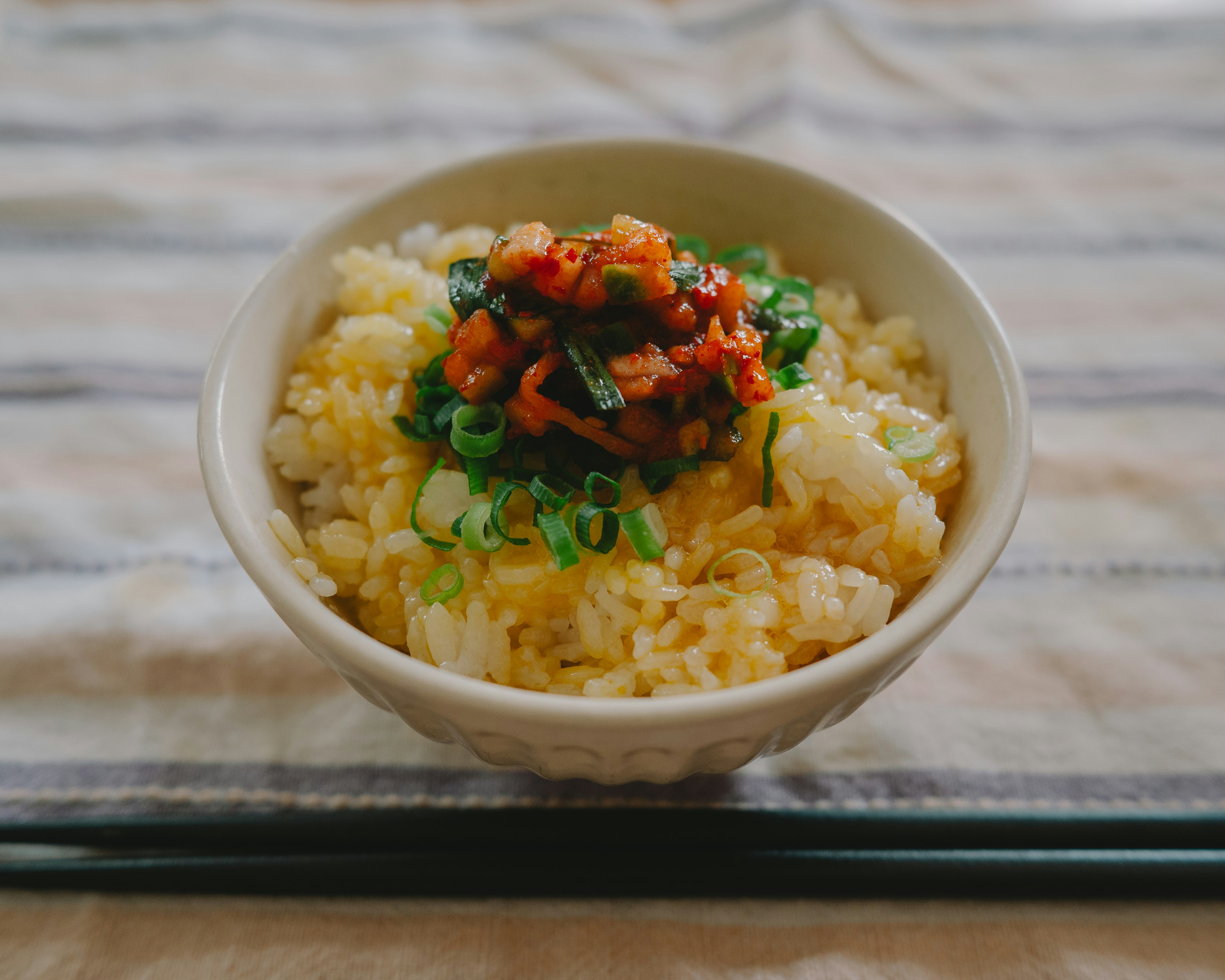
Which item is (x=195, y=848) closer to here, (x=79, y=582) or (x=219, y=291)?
(x=79, y=582)

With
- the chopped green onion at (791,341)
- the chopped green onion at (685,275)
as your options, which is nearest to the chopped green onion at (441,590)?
the chopped green onion at (685,275)

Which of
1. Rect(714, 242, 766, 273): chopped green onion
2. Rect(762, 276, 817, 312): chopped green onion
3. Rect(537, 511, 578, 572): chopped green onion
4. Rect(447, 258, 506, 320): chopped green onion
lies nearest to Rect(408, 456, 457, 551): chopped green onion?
Rect(537, 511, 578, 572): chopped green onion

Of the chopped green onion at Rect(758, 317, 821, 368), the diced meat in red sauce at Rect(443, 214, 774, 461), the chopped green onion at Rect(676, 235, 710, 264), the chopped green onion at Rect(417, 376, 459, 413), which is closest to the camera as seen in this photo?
the diced meat in red sauce at Rect(443, 214, 774, 461)

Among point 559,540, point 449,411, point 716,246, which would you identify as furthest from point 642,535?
Result: point 716,246

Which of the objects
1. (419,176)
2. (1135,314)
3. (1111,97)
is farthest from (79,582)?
(1111,97)

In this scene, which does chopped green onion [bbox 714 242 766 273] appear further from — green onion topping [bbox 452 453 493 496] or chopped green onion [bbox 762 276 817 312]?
green onion topping [bbox 452 453 493 496]
